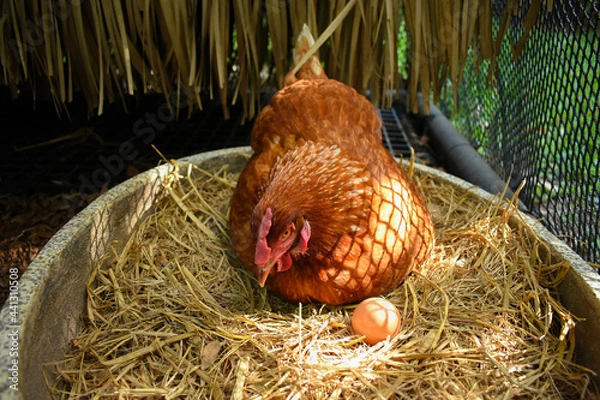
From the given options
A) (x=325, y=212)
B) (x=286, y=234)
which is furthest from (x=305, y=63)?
(x=286, y=234)

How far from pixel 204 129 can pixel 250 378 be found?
2614mm

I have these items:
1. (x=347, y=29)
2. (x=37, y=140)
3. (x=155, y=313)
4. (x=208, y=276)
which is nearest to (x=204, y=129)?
(x=37, y=140)

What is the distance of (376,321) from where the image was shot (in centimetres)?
161

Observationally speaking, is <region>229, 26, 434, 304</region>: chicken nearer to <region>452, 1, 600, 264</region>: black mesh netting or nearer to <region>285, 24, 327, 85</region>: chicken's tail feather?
<region>285, 24, 327, 85</region>: chicken's tail feather

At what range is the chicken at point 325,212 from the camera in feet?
5.08

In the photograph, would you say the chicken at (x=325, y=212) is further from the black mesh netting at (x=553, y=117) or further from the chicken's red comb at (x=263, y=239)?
the black mesh netting at (x=553, y=117)

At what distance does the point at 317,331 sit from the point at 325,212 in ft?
1.48

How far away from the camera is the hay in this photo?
4.86 feet

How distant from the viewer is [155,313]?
177 centimetres

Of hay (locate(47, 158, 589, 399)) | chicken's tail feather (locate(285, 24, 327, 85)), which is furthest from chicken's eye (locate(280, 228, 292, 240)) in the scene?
chicken's tail feather (locate(285, 24, 327, 85))

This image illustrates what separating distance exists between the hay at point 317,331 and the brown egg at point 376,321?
0.04 m

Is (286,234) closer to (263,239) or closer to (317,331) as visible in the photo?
(263,239)

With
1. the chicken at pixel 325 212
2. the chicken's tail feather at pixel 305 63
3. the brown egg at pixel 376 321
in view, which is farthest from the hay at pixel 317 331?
the chicken's tail feather at pixel 305 63

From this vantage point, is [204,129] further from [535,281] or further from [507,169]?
[535,281]
